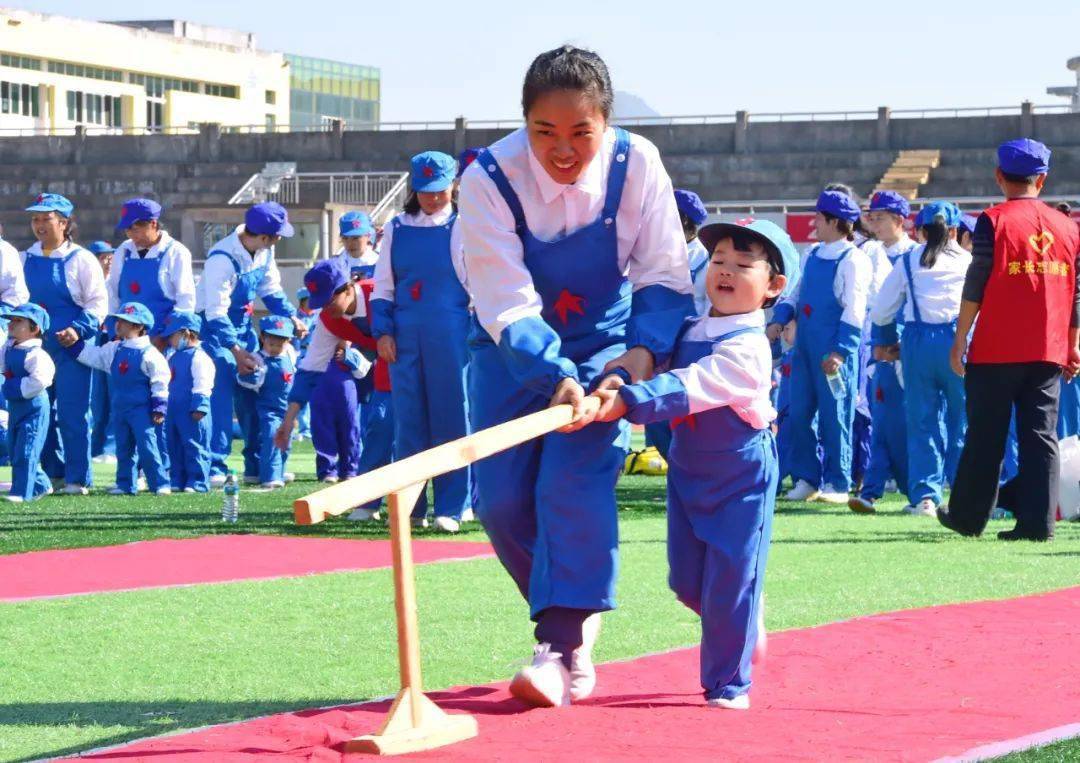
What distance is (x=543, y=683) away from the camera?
16.5 feet

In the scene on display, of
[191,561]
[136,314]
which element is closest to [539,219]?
[191,561]

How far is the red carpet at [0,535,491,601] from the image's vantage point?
823cm

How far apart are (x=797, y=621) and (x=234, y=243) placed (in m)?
9.03

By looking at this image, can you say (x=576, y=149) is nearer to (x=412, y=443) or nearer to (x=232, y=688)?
(x=232, y=688)

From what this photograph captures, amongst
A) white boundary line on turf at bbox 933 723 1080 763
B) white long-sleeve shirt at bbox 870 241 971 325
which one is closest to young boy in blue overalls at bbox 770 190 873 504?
white long-sleeve shirt at bbox 870 241 971 325

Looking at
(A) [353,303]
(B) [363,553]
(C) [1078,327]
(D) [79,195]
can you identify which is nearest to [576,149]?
(B) [363,553]

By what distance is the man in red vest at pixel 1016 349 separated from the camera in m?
9.54

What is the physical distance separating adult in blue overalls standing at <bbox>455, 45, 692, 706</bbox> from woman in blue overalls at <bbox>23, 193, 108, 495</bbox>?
8733mm

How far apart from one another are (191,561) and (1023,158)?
15.5 feet

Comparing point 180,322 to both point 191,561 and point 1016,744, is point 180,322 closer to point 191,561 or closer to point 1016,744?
point 191,561

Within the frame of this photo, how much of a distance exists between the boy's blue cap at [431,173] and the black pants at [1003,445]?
9.81 feet

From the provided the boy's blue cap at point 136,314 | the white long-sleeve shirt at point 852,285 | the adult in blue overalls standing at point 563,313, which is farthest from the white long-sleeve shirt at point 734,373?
the boy's blue cap at point 136,314

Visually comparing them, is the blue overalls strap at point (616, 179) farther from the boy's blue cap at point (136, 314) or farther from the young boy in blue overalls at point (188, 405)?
the young boy in blue overalls at point (188, 405)

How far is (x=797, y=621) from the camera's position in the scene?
6910mm
